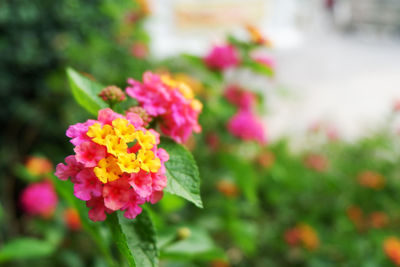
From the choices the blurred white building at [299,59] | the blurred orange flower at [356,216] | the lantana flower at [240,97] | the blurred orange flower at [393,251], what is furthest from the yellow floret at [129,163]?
the blurred white building at [299,59]

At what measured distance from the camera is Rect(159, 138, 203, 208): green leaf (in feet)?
1.72

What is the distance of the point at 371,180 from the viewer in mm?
1822

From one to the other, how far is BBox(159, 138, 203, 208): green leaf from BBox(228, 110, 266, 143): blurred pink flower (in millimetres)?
681

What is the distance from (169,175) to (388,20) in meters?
6.99

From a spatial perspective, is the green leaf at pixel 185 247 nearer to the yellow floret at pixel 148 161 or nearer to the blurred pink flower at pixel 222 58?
the yellow floret at pixel 148 161

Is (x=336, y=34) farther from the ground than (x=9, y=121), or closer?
Result: farther from the ground

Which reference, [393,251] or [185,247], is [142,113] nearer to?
[185,247]

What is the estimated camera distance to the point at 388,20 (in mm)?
6336

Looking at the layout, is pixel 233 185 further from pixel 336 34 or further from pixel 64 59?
pixel 336 34

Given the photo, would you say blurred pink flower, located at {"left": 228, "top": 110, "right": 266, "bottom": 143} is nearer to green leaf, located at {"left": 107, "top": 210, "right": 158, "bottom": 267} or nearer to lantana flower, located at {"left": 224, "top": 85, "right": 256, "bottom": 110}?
lantana flower, located at {"left": 224, "top": 85, "right": 256, "bottom": 110}

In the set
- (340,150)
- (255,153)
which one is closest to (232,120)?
(255,153)

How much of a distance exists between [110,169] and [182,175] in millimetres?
122

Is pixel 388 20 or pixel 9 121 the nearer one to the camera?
pixel 9 121

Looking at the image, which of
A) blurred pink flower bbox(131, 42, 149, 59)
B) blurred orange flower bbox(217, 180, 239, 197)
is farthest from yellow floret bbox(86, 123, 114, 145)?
blurred pink flower bbox(131, 42, 149, 59)
